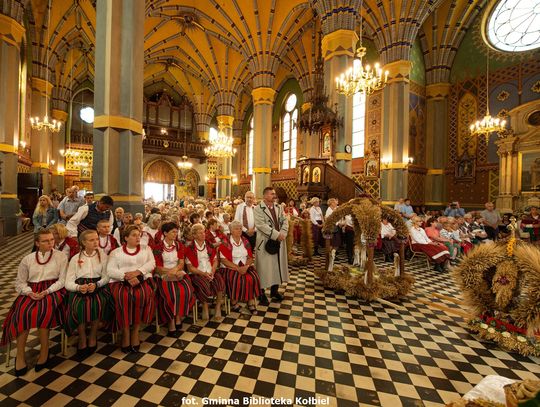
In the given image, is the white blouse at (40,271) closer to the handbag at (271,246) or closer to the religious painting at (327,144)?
the handbag at (271,246)

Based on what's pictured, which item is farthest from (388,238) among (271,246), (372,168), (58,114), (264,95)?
(58,114)

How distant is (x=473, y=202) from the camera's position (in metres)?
13.9

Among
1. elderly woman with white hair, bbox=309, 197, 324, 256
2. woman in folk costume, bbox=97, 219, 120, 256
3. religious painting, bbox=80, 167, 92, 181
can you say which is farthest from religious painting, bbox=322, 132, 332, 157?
religious painting, bbox=80, 167, 92, 181

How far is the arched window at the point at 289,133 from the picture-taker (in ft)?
67.1

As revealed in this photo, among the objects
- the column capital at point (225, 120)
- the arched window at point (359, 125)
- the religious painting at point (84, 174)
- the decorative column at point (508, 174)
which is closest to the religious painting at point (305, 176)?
the arched window at point (359, 125)

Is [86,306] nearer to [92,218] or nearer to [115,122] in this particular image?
[92,218]

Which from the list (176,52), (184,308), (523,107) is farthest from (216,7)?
(184,308)

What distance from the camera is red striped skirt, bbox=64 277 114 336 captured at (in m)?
2.67

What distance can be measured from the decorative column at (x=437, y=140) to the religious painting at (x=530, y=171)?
375cm

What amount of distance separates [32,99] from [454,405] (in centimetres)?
1949

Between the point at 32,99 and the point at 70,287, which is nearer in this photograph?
the point at 70,287

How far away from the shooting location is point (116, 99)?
605 cm

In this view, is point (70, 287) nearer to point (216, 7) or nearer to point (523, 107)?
point (523, 107)

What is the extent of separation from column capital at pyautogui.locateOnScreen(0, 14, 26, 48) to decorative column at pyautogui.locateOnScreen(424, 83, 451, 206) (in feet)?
63.3
